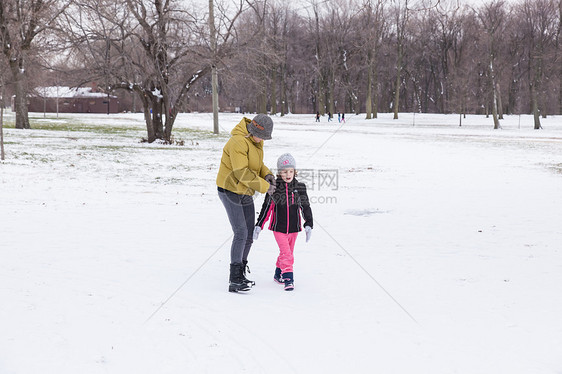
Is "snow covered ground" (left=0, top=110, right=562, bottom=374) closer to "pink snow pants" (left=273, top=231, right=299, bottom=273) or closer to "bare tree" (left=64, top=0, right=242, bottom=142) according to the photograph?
"pink snow pants" (left=273, top=231, right=299, bottom=273)

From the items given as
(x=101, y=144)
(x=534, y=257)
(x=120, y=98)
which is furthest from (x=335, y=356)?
(x=120, y=98)

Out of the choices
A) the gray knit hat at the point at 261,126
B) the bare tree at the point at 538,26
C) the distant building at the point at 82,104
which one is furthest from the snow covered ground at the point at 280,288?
the distant building at the point at 82,104

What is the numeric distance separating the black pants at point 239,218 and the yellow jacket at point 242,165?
86mm

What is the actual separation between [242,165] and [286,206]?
68cm

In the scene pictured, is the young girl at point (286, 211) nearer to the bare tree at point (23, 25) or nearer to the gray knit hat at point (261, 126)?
the gray knit hat at point (261, 126)

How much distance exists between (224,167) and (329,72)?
64.7 m

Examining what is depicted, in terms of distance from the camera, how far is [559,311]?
493 centimetres

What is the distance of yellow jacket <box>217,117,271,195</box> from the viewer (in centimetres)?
495

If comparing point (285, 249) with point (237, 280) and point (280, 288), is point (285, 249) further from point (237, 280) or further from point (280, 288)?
point (237, 280)

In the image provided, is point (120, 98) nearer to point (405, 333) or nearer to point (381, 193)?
point (381, 193)

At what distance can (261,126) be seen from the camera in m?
4.95

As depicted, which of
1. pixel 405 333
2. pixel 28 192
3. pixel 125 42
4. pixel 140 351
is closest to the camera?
pixel 140 351

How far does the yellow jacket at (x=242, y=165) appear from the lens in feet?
16.2

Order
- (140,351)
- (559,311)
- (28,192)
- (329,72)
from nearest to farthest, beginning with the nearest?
(140,351) < (559,311) < (28,192) < (329,72)
